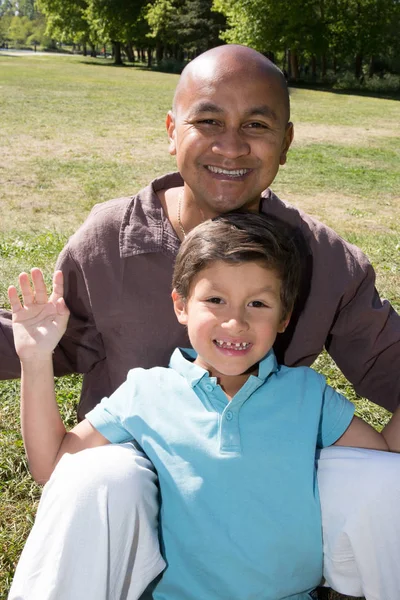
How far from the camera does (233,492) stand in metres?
1.95

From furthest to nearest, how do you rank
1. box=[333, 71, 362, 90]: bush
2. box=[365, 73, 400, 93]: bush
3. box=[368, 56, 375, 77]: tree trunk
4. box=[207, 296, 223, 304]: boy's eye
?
box=[368, 56, 375, 77]: tree trunk < box=[333, 71, 362, 90]: bush < box=[365, 73, 400, 93]: bush < box=[207, 296, 223, 304]: boy's eye

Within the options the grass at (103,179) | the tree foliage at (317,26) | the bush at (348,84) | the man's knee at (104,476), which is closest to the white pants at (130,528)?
the man's knee at (104,476)

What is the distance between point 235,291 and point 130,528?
0.74 m

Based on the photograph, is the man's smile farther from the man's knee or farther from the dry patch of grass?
the dry patch of grass

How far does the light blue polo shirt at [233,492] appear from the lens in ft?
6.40

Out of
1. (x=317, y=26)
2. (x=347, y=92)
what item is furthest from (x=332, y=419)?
(x=317, y=26)

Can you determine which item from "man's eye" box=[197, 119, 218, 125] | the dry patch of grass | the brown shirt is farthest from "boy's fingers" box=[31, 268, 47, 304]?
the dry patch of grass

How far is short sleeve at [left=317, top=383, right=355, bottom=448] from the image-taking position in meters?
2.12

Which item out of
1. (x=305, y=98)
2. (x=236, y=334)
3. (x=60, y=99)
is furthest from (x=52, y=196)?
(x=305, y=98)

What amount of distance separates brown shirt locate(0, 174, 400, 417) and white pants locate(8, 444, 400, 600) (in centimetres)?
66

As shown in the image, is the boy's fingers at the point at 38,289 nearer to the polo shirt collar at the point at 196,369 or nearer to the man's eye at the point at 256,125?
the polo shirt collar at the point at 196,369

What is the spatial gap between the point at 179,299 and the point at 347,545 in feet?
2.90

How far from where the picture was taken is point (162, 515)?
2.00m

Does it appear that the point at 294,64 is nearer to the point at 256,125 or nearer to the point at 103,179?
the point at 103,179
